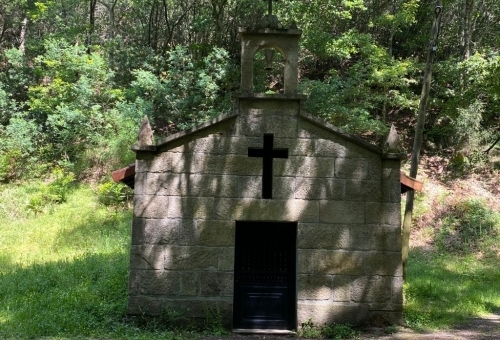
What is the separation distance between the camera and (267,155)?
8.68 metres

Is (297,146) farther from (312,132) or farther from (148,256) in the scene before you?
(148,256)

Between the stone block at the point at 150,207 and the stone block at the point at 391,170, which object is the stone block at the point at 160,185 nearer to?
the stone block at the point at 150,207

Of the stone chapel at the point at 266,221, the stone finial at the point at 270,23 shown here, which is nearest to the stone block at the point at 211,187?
the stone chapel at the point at 266,221

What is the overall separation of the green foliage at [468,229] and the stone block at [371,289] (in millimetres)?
8413

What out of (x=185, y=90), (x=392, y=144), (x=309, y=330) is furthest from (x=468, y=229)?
(x=185, y=90)

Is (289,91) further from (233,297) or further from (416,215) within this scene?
(416,215)

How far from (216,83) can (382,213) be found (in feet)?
45.1

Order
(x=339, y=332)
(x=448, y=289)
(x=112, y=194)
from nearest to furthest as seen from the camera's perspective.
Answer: (x=339, y=332) < (x=448, y=289) < (x=112, y=194)

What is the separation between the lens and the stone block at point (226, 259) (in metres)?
8.45

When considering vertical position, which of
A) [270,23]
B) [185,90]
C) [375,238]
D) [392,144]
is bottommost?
[375,238]

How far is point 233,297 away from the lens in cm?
848

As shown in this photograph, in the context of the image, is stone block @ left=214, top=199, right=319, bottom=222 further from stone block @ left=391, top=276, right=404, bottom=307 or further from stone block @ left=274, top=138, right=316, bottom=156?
stone block @ left=391, top=276, right=404, bottom=307

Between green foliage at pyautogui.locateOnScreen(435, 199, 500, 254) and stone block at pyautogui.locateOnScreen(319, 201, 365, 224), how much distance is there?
8742 mm

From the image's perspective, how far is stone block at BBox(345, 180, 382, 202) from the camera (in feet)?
28.5
